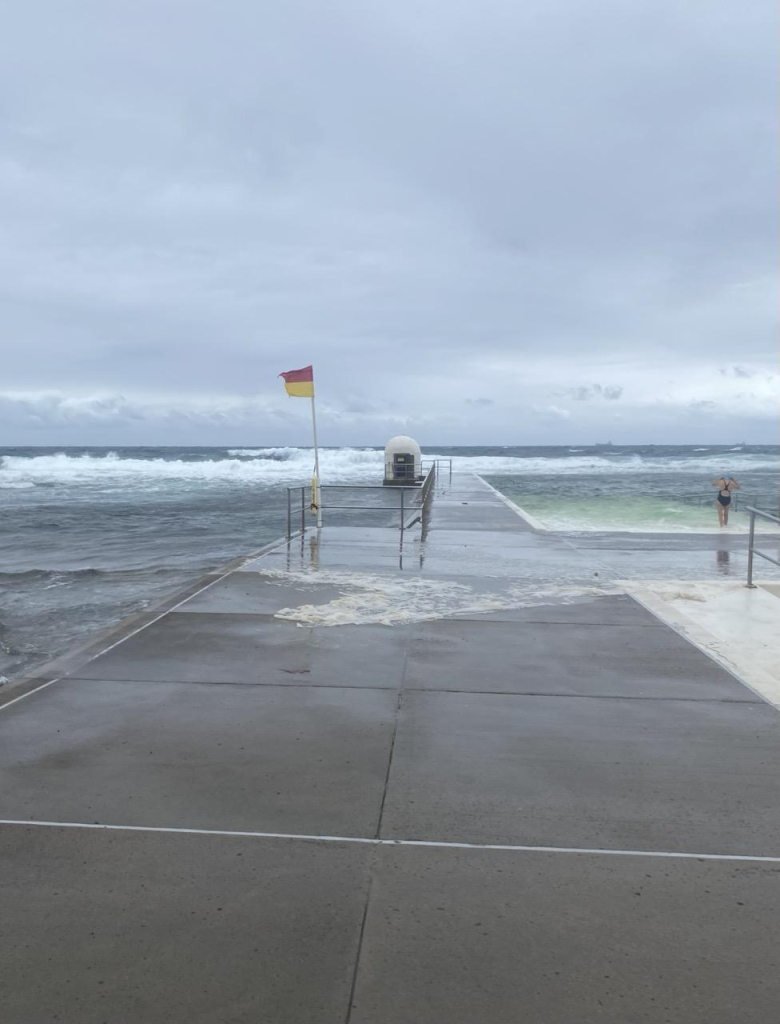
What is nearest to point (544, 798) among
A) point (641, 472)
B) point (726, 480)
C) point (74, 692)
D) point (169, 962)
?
point (169, 962)

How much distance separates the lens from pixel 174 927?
284 cm

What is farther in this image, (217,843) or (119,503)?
(119,503)

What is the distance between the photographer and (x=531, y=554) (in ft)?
38.3

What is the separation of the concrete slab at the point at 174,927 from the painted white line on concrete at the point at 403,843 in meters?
0.05

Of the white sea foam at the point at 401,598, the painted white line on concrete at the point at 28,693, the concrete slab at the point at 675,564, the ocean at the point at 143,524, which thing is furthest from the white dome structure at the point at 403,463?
the painted white line on concrete at the point at 28,693

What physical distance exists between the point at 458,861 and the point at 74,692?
3.19 metres

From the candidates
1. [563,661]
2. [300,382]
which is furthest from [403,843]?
[300,382]

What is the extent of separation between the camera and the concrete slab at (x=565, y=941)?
8.14ft

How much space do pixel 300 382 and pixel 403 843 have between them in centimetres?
1139

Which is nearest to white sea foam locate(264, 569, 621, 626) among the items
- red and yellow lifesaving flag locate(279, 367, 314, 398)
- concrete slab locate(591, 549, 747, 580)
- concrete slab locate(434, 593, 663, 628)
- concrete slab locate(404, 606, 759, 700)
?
concrete slab locate(434, 593, 663, 628)

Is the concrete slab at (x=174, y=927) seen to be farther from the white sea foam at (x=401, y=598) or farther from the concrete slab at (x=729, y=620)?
the white sea foam at (x=401, y=598)

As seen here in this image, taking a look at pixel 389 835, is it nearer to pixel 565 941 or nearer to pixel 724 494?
pixel 565 941

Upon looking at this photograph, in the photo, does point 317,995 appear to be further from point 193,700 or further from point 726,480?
point 726,480

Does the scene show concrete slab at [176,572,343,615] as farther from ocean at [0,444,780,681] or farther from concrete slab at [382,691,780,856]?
concrete slab at [382,691,780,856]
